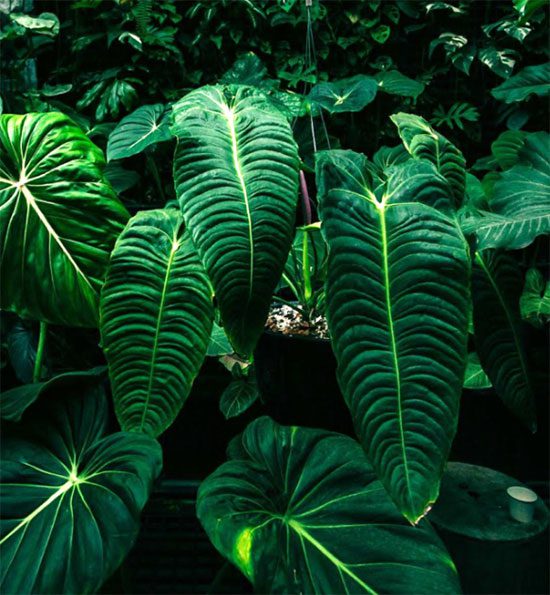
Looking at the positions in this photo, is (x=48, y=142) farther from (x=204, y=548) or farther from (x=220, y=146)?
(x=204, y=548)

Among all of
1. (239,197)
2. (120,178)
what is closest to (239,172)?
(239,197)

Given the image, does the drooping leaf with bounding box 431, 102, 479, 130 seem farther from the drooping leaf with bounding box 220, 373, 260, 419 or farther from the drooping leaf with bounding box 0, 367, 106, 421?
the drooping leaf with bounding box 0, 367, 106, 421

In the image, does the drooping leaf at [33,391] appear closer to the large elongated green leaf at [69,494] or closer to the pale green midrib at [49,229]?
the large elongated green leaf at [69,494]

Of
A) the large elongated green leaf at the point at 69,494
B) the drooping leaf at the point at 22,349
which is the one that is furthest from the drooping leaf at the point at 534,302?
the drooping leaf at the point at 22,349

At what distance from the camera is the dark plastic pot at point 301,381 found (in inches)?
43.6

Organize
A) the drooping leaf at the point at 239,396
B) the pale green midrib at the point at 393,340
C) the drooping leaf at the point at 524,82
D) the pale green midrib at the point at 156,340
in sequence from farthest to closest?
the drooping leaf at the point at 524,82 < the drooping leaf at the point at 239,396 < the pale green midrib at the point at 156,340 < the pale green midrib at the point at 393,340

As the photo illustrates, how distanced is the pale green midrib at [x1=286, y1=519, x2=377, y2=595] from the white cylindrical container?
40 cm

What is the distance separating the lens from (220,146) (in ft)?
3.34

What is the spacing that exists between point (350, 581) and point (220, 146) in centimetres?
64

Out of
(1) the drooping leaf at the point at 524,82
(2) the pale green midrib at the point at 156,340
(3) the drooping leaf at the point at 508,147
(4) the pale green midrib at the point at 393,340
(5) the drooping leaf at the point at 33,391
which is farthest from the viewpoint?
(1) the drooping leaf at the point at 524,82

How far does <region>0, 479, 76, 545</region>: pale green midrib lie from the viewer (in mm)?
945

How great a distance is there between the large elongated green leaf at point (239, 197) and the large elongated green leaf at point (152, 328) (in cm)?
11

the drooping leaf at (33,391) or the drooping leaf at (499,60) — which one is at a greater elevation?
the drooping leaf at (499,60)

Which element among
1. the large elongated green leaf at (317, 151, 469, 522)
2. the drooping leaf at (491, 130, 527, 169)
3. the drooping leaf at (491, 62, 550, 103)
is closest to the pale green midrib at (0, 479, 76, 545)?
the large elongated green leaf at (317, 151, 469, 522)
